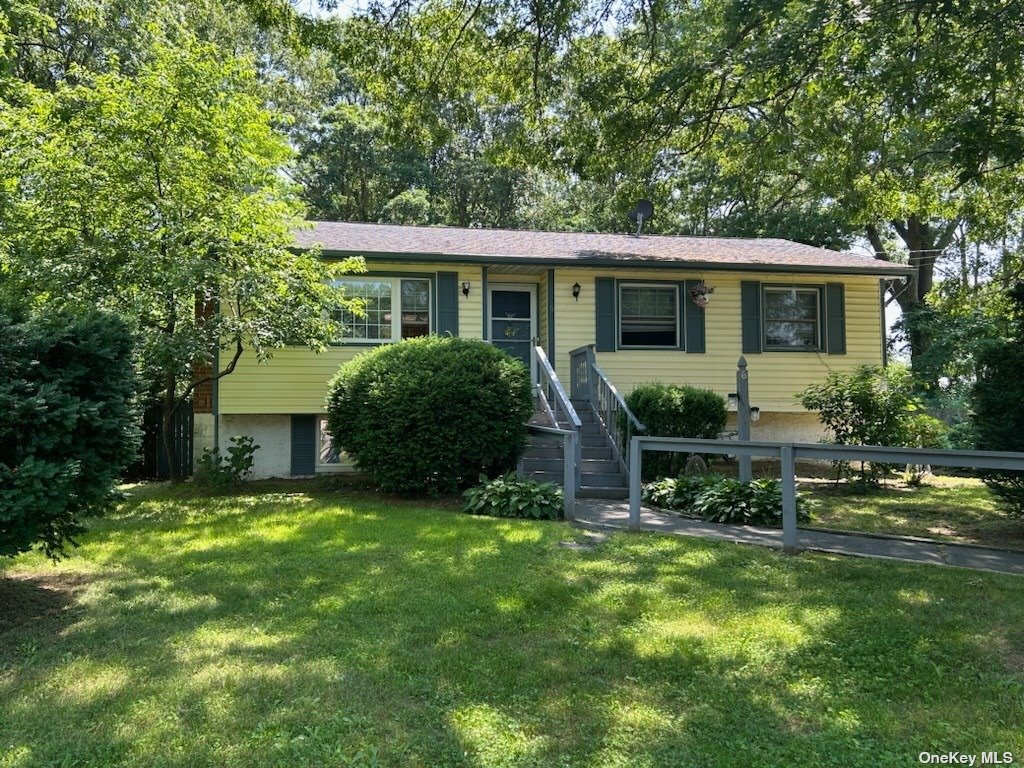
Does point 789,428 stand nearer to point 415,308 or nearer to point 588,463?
point 588,463

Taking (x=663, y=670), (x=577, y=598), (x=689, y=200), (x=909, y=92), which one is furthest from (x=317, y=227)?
(x=689, y=200)

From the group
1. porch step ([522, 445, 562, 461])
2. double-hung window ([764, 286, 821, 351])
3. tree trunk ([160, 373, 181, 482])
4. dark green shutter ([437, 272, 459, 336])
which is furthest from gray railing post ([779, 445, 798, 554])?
tree trunk ([160, 373, 181, 482])

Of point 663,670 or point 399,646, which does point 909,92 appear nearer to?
point 663,670

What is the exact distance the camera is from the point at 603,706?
3.00 meters

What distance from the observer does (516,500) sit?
770 centimetres

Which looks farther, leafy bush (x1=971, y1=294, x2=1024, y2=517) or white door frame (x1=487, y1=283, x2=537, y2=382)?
white door frame (x1=487, y1=283, x2=537, y2=382)

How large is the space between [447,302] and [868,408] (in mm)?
6740

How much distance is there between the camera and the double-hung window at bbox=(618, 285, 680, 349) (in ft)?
41.0

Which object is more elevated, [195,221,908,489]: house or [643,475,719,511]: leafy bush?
[195,221,908,489]: house

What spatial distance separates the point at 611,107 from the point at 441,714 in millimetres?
8696

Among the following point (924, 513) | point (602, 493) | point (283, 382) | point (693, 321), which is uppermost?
point (693, 321)

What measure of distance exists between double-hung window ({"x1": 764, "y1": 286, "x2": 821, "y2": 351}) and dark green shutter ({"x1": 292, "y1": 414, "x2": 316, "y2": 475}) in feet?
27.4

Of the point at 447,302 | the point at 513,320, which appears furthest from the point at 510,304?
the point at 447,302

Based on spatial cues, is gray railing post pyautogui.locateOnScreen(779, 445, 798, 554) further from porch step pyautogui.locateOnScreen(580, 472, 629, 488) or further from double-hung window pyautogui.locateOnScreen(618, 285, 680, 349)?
double-hung window pyautogui.locateOnScreen(618, 285, 680, 349)
